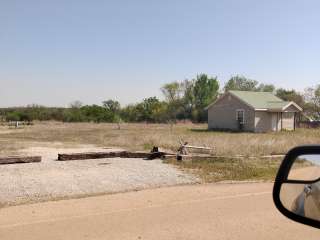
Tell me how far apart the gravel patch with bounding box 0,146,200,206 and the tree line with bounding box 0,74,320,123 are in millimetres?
45795

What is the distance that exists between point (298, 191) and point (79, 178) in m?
8.98

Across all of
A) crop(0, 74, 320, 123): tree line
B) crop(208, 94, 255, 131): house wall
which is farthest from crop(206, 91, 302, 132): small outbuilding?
crop(0, 74, 320, 123): tree line

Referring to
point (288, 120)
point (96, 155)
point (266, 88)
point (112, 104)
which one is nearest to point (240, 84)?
point (266, 88)

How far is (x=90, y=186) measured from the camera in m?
9.60

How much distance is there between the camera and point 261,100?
4025 centimetres

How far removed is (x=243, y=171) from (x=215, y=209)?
17.0 feet

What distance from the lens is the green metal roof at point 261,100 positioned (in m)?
37.9

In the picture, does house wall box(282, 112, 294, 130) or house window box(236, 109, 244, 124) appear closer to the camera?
house window box(236, 109, 244, 124)

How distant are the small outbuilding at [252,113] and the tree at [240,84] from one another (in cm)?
4473

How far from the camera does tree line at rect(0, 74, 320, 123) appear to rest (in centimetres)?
6238

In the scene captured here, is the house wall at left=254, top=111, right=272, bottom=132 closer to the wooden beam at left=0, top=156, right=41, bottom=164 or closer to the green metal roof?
the green metal roof

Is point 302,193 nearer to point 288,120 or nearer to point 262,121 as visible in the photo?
point 262,121

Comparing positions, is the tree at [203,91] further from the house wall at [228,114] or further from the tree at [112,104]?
the house wall at [228,114]

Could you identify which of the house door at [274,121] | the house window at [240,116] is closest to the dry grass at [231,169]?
the house window at [240,116]
